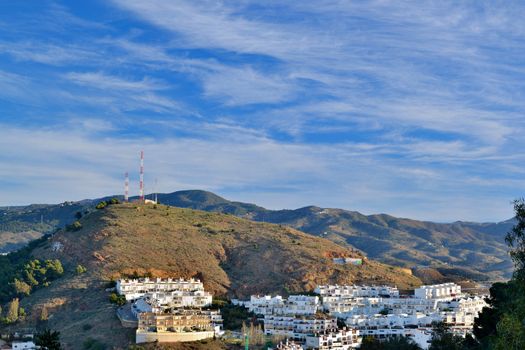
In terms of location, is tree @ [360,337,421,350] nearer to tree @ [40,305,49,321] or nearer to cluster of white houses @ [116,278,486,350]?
cluster of white houses @ [116,278,486,350]

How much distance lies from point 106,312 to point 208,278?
74.3 feet

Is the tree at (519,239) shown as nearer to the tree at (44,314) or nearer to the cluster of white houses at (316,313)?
the cluster of white houses at (316,313)

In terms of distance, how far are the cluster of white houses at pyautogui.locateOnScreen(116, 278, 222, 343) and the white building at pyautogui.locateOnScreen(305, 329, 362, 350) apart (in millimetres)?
10145

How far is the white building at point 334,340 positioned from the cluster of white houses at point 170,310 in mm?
10145

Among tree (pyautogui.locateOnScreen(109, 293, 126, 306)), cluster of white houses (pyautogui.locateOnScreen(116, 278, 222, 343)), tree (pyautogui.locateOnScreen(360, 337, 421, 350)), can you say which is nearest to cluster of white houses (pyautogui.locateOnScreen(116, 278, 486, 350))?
cluster of white houses (pyautogui.locateOnScreen(116, 278, 222, 343))

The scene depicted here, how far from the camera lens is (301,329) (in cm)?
7669

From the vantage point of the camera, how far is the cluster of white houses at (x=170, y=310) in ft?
233

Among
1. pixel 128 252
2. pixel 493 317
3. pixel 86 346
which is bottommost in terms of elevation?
pixel 86 346

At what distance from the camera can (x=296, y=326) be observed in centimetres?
7706

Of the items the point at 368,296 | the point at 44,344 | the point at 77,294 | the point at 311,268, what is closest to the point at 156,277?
the point at 77,294

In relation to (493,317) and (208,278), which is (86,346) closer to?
(208,278)

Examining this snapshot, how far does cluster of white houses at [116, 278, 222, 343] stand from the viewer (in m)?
71.1

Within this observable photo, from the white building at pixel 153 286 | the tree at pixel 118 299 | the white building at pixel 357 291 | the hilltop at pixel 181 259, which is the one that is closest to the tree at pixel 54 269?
the hilltop at pixel 181 259

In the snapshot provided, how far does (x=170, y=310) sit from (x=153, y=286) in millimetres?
12407
